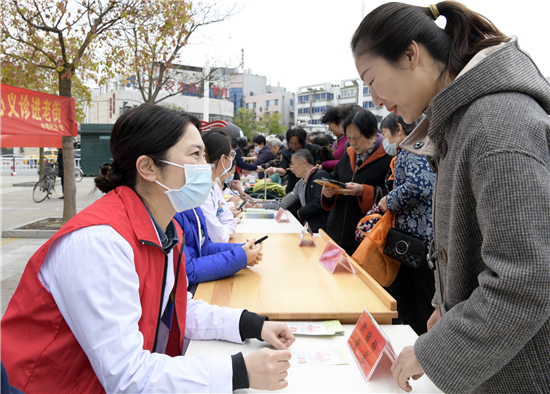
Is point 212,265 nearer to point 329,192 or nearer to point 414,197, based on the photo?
point 414,197

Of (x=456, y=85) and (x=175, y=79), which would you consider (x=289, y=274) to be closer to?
(x=456, y=85)

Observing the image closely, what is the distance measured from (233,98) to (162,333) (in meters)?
71.2

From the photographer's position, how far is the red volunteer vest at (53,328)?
105 centimetres

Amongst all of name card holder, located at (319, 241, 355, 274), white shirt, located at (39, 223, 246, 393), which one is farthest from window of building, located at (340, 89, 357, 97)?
white shirt, located at (39, 223, 246, 393)

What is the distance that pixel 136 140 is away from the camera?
4.63ft

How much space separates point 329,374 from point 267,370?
0.77 feet

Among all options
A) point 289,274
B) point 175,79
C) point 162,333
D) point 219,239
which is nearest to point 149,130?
point 162,333

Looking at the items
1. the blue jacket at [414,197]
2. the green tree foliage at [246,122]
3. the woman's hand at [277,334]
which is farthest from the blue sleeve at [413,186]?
the green tree foliage at [246,122]

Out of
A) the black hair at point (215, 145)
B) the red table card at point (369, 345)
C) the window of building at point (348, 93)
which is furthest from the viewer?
the window of building at point (348, 93)

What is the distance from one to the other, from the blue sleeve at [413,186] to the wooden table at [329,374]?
1.24 meters

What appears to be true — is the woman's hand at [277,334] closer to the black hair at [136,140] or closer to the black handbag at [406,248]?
the black hair at [136,140]

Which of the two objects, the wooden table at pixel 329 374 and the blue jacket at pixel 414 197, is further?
the blue jacket at pixel 414 197

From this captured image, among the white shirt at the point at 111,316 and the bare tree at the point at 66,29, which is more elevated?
the bare tree at the point at 66,29

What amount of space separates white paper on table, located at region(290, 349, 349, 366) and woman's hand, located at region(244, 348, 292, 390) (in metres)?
0.17
